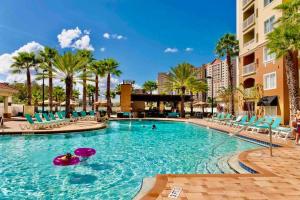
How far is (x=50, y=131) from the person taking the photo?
18.5 meters

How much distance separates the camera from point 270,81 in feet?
84.1

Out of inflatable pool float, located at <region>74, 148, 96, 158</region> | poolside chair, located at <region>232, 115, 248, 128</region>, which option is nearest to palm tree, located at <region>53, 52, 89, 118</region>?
poolside chair, located at <region>232, 115, 248, 128</region>

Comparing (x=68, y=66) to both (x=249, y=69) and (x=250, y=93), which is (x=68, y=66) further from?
→ (x=249, y=69)

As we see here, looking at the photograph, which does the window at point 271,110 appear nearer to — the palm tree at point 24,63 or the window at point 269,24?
the window at point 269,24

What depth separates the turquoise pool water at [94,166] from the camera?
7312 millimetres

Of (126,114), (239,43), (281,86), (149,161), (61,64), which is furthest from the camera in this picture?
(126,114)

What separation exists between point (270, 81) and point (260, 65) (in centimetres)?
259

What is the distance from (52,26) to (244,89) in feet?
75.1

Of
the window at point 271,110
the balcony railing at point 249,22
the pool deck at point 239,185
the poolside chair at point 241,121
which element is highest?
the balcony railing at point 249,22

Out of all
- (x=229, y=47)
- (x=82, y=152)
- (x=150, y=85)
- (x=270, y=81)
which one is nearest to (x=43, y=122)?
(x=82, y=152)

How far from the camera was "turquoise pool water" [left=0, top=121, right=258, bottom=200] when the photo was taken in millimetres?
7312

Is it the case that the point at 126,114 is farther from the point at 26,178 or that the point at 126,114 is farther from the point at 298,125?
the point at 26,178

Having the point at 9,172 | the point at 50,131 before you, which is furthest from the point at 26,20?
the point at 9,172

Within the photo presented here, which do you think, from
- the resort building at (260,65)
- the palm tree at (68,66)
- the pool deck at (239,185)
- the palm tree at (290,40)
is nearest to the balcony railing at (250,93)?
the resort building at (260,65)
